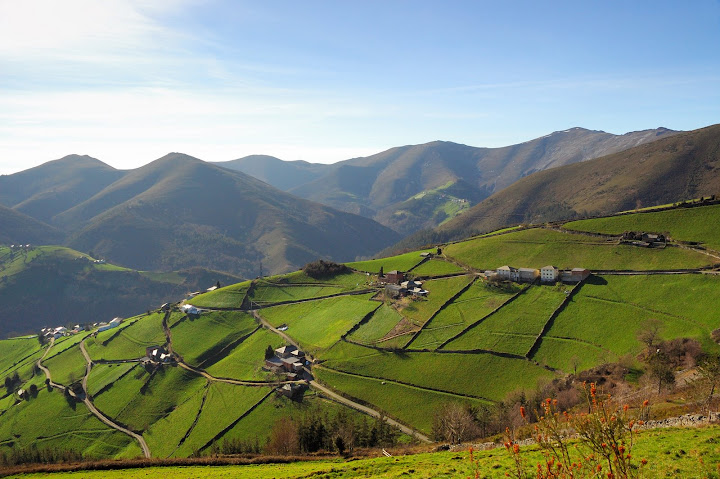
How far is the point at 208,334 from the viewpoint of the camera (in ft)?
415

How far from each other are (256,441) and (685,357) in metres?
81.0

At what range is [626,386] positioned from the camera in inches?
2569

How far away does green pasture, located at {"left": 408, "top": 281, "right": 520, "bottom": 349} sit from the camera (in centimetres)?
9675

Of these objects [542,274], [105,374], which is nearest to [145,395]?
[105,374]

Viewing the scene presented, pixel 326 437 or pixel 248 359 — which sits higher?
pixel 326 437

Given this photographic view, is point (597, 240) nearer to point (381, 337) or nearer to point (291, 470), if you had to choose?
point (381, 337)

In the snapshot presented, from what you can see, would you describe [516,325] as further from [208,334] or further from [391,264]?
[208,334]

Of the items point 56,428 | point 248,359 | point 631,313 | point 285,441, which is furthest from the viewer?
point 248,359

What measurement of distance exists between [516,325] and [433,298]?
89.5 feet

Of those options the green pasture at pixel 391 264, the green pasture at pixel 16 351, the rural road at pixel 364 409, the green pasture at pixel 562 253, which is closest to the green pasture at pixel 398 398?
the rural road at pixel 364 409

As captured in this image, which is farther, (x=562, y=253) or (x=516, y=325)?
(x=562, y=253)

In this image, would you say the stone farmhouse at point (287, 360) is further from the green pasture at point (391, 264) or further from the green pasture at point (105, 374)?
the green pasture at point (391, 264)

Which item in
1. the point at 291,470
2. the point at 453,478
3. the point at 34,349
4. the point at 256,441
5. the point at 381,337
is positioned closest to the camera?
the point at 453,478

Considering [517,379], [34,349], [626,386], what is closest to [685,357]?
[626,386]
